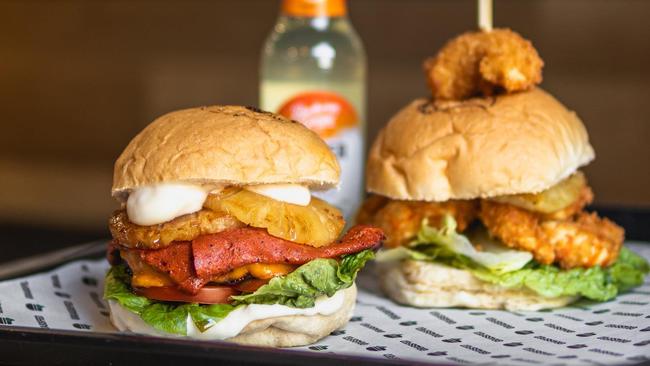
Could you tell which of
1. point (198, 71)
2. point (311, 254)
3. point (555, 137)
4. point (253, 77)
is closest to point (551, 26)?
point (253, 77)

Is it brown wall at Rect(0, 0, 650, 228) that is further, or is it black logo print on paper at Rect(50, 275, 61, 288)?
brown wall at Rect(0, 0, 650, 228)

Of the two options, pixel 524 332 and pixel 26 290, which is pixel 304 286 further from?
pixel 26 290

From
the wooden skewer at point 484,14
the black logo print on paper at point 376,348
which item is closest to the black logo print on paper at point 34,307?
the black logo print on paper at point 376,348

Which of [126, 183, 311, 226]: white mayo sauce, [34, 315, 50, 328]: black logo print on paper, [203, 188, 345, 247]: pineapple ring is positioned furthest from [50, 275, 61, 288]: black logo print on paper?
[203, 188, 345, 247]: pineapple ring

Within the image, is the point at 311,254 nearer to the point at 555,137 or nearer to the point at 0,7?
the point at 555,137

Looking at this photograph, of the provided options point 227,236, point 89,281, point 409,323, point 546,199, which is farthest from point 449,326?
point 89,281

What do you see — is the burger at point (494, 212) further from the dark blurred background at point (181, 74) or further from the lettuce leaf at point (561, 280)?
the dark blurred background at point (181, 74)

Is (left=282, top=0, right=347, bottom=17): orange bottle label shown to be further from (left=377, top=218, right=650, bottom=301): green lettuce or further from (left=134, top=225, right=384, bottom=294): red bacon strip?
(left=134, top=225, right=384, bottom=294): red bacon strip
